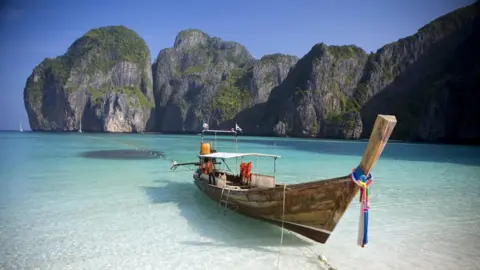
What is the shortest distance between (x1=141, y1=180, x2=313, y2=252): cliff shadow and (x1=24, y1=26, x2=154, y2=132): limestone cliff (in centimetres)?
17065

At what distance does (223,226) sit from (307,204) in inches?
156

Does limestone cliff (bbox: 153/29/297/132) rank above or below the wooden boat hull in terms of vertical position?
above

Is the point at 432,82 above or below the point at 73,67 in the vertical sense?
below

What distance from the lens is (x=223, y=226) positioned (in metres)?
11.9

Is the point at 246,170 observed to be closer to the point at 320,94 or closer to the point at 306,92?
the point at 320,94

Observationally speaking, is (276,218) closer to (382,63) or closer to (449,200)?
(449,200)

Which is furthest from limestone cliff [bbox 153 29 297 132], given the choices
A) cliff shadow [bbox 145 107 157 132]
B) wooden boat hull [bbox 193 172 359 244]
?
wooden boat hull [bbox 193 172 359 244]

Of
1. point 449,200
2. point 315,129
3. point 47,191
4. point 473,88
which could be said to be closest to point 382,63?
point 315,129

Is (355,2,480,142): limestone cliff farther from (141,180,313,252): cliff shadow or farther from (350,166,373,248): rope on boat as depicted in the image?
(350,166,373,248): rope on boat

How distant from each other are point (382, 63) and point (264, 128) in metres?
60.3

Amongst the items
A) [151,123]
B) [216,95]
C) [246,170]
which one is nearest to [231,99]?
[216,95]

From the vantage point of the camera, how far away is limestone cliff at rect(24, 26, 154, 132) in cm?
17500

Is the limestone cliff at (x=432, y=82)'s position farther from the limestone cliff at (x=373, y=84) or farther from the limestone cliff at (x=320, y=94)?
the limestone cliff at (x=320, y=94)

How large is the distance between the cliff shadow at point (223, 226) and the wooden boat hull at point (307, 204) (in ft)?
1.89
